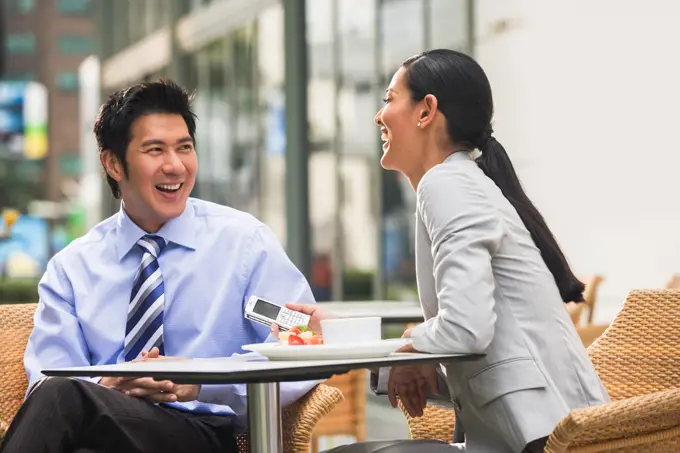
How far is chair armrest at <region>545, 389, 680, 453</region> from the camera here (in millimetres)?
2029

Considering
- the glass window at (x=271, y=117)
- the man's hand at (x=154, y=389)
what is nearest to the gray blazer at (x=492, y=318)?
the man's hand at (x=154, y=389)

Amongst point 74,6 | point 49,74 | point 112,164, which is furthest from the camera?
point 74,6

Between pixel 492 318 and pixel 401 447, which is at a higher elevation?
pixel 492 318

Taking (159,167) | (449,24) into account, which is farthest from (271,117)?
(159,167)

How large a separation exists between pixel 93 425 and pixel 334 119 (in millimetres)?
6372

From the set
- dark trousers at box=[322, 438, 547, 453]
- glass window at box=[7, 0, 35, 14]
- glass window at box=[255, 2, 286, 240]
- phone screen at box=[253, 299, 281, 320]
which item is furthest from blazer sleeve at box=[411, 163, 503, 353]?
glass window at box=[7, 0, 35, 14]

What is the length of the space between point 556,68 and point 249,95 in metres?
5.31

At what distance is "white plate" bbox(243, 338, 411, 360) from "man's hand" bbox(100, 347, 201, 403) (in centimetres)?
38

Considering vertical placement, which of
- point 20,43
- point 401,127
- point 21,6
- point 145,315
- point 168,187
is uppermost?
point 21,6

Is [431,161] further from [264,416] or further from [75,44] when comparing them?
[75,44]

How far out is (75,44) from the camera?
12.5 meters

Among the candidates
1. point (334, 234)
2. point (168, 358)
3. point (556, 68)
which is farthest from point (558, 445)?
point (334, 234)

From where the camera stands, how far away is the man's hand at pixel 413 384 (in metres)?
→ 2.43

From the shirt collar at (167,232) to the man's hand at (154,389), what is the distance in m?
0.46
